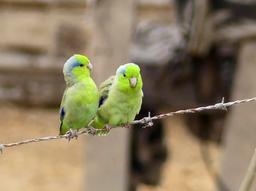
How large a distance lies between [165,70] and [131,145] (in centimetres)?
66

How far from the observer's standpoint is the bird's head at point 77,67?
3006 millimetres

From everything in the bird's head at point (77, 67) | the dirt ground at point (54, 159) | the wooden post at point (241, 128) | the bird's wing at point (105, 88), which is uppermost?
the bird's head at point (77, 67)

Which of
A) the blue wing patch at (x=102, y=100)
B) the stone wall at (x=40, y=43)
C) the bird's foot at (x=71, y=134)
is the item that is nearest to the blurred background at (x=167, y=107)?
the stone wall at (x=40, y=43)

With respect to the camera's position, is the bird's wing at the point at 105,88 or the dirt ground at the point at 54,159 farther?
the dirt ground at the point at 54,159

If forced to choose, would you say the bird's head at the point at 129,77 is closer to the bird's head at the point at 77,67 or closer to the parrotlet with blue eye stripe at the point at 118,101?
the parrotlet with blue eye stripe at the point at 118,101

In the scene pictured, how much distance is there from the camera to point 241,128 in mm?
6543

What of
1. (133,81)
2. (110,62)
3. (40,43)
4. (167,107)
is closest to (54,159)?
(40,43)

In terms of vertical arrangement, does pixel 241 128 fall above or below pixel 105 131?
below

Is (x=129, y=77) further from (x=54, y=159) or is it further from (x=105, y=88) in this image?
(x=54, y=159)

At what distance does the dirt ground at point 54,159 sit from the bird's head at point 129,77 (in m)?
5.38

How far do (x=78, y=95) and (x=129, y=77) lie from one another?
0.19 meters

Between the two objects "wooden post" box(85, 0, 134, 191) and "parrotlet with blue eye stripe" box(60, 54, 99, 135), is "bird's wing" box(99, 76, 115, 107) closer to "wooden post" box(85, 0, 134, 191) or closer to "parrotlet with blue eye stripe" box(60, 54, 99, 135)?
"parrotlet with blue eye stripe" box(60, 54, 99, 135)

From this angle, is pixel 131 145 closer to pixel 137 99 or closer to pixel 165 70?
pixel 165 70

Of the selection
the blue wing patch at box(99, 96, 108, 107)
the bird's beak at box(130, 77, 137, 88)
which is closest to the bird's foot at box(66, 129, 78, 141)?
the blue wing patch at box(99, 96, 108, 107)
